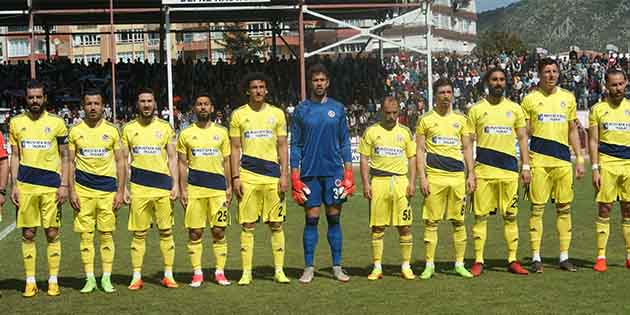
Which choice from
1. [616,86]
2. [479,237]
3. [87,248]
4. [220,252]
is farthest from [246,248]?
[616,86]

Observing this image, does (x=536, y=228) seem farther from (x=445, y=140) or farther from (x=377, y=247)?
(x=377, y=247)

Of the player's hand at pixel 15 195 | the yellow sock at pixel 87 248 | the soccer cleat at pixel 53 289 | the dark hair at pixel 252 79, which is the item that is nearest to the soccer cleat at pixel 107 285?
the yellow sock at pixel 87 248

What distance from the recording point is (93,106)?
31.3 ft

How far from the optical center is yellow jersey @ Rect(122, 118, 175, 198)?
972cm

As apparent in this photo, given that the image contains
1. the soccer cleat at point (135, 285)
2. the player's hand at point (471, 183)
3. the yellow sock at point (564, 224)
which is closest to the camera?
the soccer cleat at point (135, 285)

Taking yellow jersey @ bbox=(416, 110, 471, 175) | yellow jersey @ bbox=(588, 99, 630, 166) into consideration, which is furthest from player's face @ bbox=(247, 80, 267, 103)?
yellow jersey @ bbox=(588, 99, 630, 166)

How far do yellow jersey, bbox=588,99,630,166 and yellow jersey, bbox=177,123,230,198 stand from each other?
13.5ft

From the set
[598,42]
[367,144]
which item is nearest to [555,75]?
[367,144]

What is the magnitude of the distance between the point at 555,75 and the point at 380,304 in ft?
11.2

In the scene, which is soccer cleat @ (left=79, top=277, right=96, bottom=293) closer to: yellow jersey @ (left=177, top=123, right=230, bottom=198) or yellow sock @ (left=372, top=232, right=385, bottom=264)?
yellow jersey @ (left=177, top=123, right=230, bottom=198)

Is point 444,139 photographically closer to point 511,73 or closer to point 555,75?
point 555,75

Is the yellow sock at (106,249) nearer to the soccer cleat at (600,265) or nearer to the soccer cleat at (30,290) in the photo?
the soccer cleat at (30,290)

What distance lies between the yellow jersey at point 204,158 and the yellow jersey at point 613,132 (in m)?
4.10

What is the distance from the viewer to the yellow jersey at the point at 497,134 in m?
10.1
